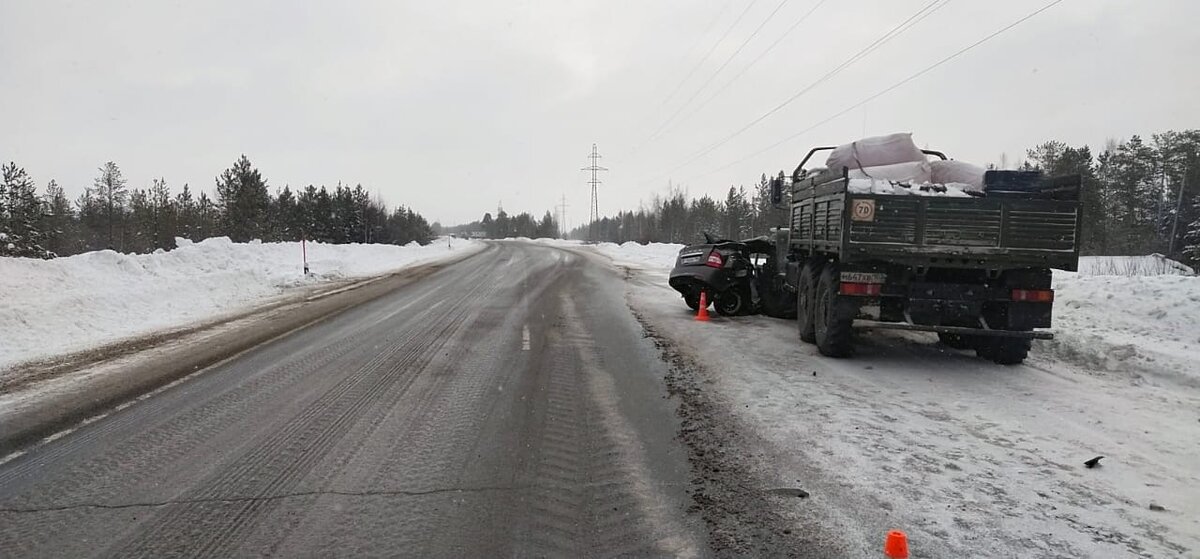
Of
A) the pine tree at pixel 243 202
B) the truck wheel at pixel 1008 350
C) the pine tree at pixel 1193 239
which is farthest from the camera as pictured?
the pine tree at pixel 243 202

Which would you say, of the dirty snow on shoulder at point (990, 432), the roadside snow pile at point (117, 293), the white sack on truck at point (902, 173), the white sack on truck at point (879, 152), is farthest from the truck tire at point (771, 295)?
the roadside snow pile at point (117, 293)

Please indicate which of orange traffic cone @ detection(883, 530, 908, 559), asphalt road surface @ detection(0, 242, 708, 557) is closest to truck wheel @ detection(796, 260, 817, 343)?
asphalt road surface @ detection(0, 242, 708, 557)

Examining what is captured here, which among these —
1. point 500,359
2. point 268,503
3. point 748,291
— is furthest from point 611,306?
point 268,503

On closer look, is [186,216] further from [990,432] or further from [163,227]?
[990,432]

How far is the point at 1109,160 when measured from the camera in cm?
5631

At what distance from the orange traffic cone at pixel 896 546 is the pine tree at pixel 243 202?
56440 mm

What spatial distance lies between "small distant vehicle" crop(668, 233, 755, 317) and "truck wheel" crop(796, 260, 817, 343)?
2.51 m

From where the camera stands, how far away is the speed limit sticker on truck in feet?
23.2

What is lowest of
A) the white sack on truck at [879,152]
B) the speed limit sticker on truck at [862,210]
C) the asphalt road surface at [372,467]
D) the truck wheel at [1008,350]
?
the asphalt road surface at [372,467]

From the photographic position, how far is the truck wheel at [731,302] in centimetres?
1186

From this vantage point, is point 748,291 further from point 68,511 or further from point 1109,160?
point 1109,160

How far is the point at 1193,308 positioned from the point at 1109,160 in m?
61.9

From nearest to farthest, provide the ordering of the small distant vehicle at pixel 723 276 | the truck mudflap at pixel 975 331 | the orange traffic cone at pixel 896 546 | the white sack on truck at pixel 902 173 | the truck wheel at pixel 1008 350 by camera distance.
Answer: the orange traffic cone at pixel 896 546 → the truck mudflap at pixel 975 331 → the truck wheel at pixel 1008 350 → the white sack on truck at pixel 902 173 → the small distant vehicle at pixel 723 276

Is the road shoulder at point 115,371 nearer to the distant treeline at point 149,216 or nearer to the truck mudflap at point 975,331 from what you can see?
the truck mudflap at point 975,331
